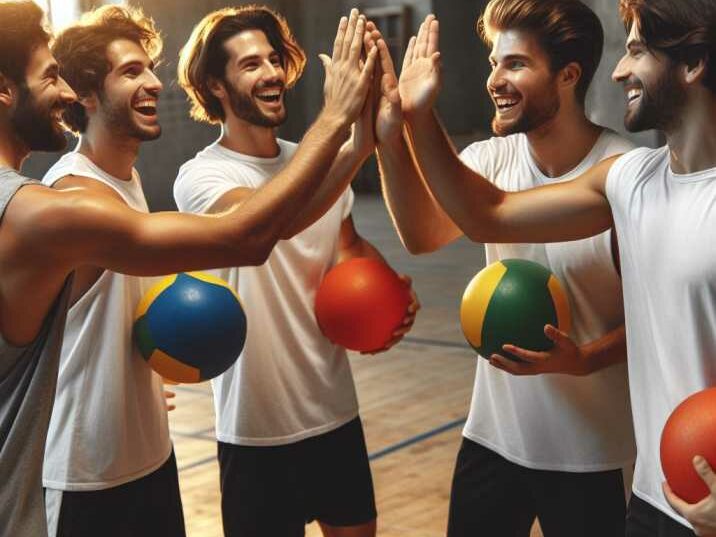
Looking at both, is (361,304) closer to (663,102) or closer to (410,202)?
(410,202)

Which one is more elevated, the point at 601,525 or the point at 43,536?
the point at 43,536

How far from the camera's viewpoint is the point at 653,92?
2035mm

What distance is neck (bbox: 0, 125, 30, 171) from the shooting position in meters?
2.06

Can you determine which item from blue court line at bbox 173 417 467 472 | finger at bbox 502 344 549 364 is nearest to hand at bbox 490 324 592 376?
finger at bbox 502 344 549 364

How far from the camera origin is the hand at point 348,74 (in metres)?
2.41

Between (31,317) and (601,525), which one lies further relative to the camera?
(601,525)

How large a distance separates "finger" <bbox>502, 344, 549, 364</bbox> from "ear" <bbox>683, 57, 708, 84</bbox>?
728 millimetres

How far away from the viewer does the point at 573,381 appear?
263 centimetres

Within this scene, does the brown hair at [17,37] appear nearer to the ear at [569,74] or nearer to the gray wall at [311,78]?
the ear at [569,74]

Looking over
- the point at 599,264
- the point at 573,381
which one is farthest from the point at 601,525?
the point at 599,264

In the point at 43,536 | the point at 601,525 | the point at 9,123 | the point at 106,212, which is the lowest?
the point at 601,525

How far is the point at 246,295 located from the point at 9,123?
1.05 m

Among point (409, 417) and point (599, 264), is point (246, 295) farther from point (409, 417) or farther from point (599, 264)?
point (409, 417)

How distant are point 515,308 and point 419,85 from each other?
56 centimetres
